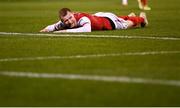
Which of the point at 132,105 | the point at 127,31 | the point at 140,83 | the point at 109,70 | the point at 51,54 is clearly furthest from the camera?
the point at 127,31

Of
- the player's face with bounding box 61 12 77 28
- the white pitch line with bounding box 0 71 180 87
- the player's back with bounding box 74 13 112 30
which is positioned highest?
the white pitch line with bounding box 0 71 180 87

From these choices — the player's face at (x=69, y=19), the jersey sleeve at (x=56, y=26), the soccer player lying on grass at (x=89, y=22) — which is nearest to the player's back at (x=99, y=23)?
the soccer player lying on grass at (x=89, y=22)

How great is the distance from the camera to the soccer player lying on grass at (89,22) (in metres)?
9.12

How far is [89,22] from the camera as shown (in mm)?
9547

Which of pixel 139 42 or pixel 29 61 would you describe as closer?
pixel 29 61

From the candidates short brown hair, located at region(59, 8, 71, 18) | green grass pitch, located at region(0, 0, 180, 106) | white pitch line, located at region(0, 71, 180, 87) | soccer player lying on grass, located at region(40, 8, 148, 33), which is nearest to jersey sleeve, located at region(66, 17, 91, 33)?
soccer player lying on grass, located at region(40, 8, 148, 33)

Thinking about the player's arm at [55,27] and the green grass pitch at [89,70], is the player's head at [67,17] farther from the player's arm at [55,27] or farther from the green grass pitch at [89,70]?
the green grass pitch at [89,70]

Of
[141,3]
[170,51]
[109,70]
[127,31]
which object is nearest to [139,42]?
[170,51]

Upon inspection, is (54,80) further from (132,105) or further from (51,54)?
(51,54)

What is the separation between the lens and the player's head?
29.4ft

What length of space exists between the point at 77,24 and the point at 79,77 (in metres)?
4.43

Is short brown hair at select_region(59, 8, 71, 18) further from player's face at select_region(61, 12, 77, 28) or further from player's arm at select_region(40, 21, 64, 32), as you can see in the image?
player's arm at select_region(40, 21, 64, 32)

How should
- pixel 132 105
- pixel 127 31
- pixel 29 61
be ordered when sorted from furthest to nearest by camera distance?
1. pixel 127 31
2. pixel 29 61
3. pixel 132 105

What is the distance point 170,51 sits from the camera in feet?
22.3
